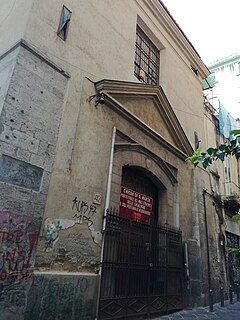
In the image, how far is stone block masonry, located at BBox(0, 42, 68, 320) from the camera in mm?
3973

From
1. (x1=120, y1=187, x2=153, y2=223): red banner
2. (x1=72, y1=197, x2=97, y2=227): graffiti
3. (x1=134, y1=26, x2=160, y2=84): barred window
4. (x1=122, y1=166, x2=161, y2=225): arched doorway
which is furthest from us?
(x1=134, y1=26, x2=160, y2=84): barred window

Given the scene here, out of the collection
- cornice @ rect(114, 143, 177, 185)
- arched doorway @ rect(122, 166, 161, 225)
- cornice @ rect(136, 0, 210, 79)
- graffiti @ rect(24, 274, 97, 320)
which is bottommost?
graffiti @ rect(24, 274, 97, 320)

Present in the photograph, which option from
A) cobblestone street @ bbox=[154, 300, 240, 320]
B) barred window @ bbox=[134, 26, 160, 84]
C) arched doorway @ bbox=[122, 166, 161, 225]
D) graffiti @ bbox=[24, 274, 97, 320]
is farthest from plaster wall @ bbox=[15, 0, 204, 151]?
cobblestone street @ bbox=[154, 300, 240, 320]

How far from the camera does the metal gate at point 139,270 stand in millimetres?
5426

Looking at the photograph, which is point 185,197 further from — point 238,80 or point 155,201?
point 238,80

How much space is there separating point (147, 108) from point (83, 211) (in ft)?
13.3

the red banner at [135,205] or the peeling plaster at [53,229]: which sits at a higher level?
the red banner at [135,205]

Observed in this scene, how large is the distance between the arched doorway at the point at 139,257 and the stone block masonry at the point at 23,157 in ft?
5.62

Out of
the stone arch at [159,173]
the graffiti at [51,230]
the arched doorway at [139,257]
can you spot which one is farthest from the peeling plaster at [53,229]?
the stone arch at [159,173]

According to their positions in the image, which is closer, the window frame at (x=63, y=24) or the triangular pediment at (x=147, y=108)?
the window frame at (x=63, y=24)

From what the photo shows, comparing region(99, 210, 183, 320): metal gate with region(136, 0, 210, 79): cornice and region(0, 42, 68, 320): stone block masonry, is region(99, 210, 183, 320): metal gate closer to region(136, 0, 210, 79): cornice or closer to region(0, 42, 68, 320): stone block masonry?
region(0, 42, 68, 320): stone block masonry

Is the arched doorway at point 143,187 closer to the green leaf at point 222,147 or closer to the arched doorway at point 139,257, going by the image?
the arched doorway at point 139,257

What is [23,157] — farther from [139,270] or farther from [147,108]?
[147,108]

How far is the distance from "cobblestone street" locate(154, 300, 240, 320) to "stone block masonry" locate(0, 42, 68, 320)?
3822 millimetres
